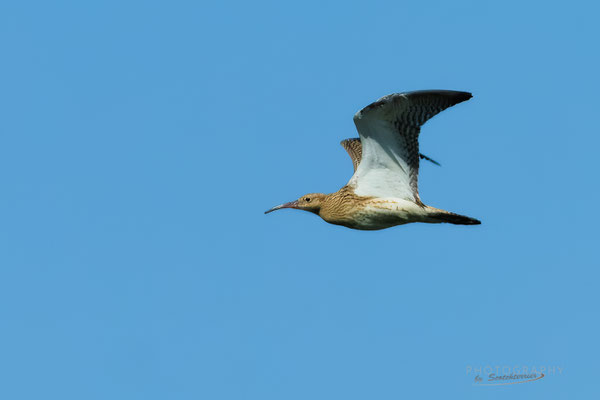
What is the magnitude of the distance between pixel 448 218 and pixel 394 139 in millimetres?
1610

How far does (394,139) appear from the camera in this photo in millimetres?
13906

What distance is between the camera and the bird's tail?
46.8ft

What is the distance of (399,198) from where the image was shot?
14.4 metres

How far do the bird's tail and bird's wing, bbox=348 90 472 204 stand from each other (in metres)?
0.29

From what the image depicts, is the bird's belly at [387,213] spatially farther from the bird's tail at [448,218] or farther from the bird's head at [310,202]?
the bird's head at [310,202]

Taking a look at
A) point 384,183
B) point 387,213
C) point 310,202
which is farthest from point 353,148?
point 387,213

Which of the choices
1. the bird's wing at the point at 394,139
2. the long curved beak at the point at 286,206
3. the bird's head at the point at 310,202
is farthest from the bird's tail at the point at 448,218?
the long curved beak at the point at 286,206

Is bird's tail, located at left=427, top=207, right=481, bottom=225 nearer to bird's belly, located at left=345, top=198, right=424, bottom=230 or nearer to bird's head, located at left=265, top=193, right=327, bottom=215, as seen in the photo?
bird's belly, located at left=345, top=198, right=424, bottom=230

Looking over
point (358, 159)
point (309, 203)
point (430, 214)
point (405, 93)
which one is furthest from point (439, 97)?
point (358, 159)

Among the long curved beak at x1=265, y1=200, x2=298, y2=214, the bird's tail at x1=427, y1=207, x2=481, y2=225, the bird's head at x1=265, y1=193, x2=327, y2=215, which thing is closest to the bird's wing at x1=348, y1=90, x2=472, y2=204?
the bird's tail at x1=427, y1=207, x2=481, y2=225

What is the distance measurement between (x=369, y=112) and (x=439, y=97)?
114 cm

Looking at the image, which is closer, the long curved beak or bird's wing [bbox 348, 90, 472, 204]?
bird's wing [bbox 348, 90, 472, 204]

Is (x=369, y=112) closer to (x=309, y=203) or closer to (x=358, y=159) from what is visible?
(x=309, y=203)

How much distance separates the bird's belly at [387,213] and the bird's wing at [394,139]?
0.17m
